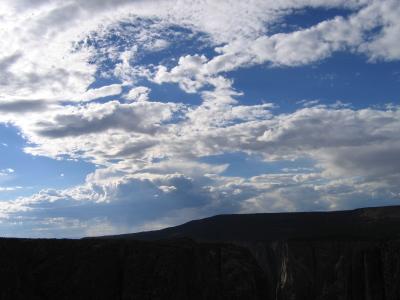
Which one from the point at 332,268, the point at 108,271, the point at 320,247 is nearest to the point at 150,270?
the point at 108,271

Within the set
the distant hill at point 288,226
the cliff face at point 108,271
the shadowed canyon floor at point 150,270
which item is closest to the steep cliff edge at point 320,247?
the distant hill at point 288,226

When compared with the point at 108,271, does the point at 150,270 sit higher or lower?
lower

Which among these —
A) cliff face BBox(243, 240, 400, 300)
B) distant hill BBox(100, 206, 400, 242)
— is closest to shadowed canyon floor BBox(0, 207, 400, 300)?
cliff face BBox(243, 240, 400, 300)

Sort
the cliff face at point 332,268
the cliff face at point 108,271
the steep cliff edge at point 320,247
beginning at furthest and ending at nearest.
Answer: the steep cliff edge at point 320,247 < the cliff face at point 332,268 < the cliff face at point 108,271

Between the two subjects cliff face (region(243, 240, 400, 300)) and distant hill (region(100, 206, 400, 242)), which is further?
distant hill (region(100, 206, 400, 242))

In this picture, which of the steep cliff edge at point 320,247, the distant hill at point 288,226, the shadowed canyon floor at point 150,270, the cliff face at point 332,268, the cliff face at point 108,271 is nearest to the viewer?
the cliff face at point 108,271

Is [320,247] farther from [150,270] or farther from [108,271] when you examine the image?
[108,271]

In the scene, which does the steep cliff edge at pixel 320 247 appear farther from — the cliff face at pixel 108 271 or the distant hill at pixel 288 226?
the cliff face at pixel 108 271

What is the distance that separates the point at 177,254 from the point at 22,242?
1569 centimetres

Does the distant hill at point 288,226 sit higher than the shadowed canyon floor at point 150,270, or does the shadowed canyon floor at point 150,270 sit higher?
the distant hill at point 288,226

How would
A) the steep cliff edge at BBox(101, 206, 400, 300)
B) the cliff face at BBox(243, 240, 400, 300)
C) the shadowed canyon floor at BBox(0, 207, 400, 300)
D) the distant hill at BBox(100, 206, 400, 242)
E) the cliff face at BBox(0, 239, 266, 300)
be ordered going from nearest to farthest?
the cliff face at BBox(0, 239, 266, 300) < the shadowed canyon floor at BBox(0, 207, 400, 300) < the cliff face at BBox(243, 240, 400, 300) < the steep cliff edge at BBox(101, 206, 400, 300) < the distant hill at BBox(100, 206, 400, 242)

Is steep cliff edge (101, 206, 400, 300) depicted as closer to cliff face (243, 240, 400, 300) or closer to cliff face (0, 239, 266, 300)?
cliff face (243, 240, 400, 300)

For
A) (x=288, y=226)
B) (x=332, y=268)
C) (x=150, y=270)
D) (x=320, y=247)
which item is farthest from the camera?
(x=288, y=226)

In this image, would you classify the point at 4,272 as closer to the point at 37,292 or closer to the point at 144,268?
the point at 37,292
